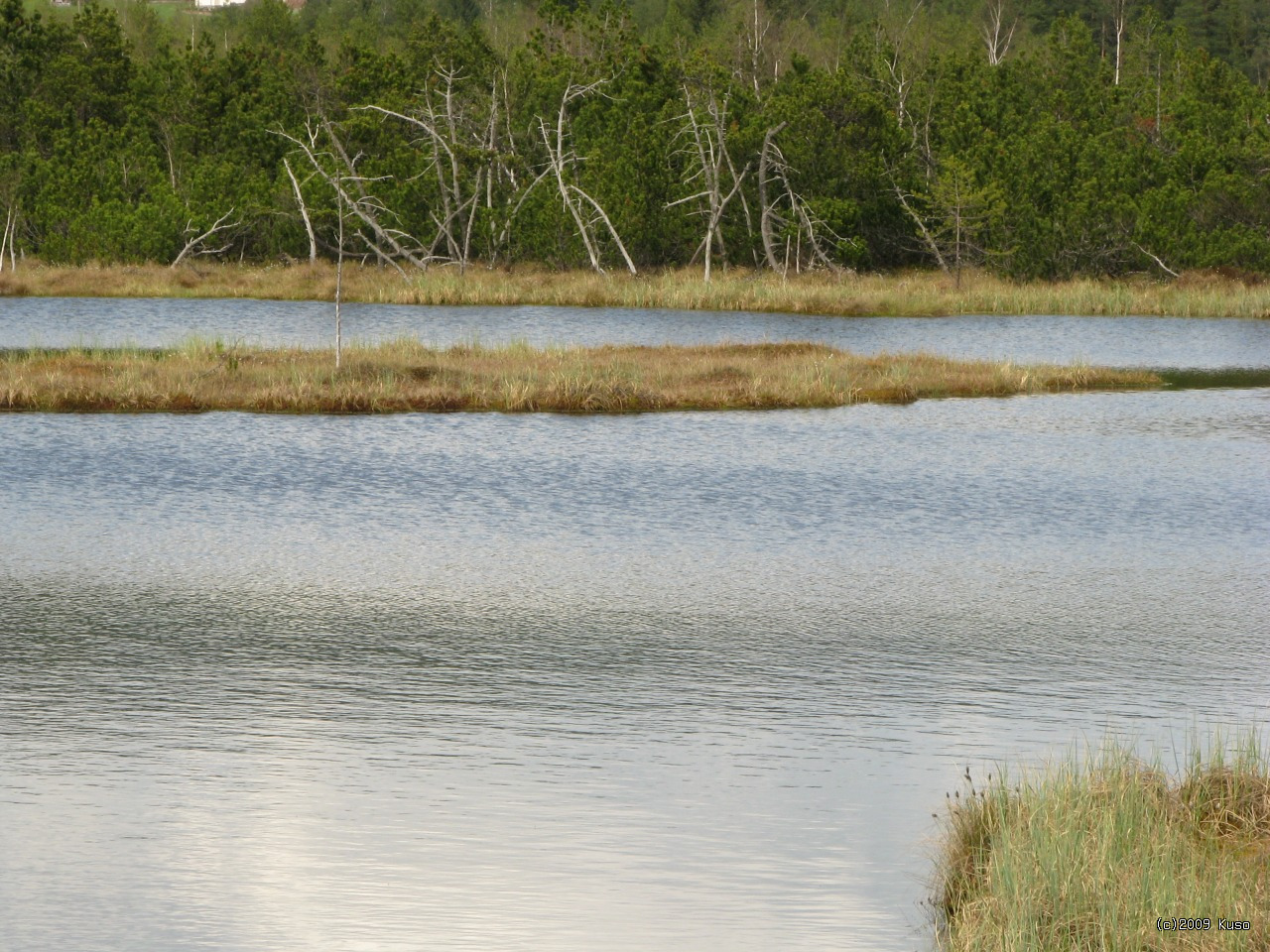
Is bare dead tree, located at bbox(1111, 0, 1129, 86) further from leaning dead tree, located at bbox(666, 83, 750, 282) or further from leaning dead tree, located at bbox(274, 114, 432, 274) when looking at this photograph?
leaning dead tree, located at bbox(274, 114, 432, 274)

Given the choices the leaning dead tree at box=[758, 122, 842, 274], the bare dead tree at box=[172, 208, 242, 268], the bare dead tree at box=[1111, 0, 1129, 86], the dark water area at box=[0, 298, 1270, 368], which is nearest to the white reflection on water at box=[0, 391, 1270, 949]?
the dark water area at box=[0, 298, 1270, 368]

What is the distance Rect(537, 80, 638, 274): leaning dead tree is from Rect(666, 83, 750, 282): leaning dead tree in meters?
2.91

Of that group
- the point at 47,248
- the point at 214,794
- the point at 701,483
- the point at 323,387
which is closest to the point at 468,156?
the point at 47,248

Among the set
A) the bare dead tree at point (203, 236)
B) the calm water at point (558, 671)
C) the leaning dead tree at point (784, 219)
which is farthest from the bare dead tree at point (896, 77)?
the calm water at point (558, 671)

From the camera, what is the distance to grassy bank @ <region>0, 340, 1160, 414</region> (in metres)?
34.7

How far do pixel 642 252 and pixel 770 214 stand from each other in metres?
5.81

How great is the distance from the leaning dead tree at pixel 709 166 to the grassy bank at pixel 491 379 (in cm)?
2460

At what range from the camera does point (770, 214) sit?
68.5m

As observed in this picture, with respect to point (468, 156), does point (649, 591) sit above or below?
below

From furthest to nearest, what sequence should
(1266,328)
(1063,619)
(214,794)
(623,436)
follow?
(1266,328) < (623,436) < (1063,619) < (214,794)

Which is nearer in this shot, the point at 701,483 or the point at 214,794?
the point at 214,794

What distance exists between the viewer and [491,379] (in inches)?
1452

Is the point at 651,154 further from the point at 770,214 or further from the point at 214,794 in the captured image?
the point at 214,794

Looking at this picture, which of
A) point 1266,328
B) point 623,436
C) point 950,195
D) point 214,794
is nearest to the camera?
point 214,794
